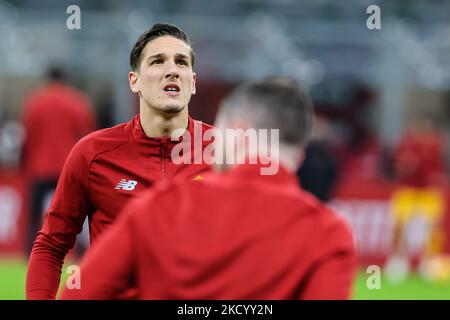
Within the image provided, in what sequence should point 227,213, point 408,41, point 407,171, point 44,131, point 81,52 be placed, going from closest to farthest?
point 227,213, point 44,131, point 407,171, point 81,52, point 408,41

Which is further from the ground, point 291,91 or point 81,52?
point 81,52

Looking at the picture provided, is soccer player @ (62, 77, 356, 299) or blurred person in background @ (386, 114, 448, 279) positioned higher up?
blurred person in background @ (386, 114, 448, 279)

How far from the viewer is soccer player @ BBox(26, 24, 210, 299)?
4.23 m

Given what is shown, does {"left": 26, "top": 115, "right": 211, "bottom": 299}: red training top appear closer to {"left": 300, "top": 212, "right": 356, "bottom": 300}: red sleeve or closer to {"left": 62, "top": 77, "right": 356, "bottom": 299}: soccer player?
{"left": 62, "top": 77, "right": 356, "bottom": 299}: soccer player

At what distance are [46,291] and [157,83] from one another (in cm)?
96

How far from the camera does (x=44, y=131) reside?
11.7 metres

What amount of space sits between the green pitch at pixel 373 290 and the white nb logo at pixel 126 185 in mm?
5403

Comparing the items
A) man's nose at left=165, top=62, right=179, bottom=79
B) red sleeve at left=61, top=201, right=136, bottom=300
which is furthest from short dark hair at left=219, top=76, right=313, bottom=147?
man's nose at left=165, top=62, right=179, bottom=79

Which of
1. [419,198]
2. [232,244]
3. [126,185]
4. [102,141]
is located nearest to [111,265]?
[232,244]

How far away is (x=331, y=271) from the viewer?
2.65 metres

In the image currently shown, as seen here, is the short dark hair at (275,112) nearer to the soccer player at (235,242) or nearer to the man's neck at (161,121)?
the soccer player at (235,242)

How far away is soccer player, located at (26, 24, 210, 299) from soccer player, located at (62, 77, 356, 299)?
148 centimetres

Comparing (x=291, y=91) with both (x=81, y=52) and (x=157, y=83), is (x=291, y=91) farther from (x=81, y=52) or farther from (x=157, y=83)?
(x=81, y=52)
